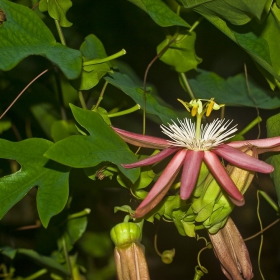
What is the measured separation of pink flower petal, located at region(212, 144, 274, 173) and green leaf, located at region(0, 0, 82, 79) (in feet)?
0.52

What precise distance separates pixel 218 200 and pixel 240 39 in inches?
8.0

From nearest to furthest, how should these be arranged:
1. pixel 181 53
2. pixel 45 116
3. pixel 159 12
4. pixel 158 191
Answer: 1. pixel 158 191
2. pixel 159 12
3. pixel 181 53
4. pixel 45 116

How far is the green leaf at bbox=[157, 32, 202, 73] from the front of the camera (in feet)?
2.68

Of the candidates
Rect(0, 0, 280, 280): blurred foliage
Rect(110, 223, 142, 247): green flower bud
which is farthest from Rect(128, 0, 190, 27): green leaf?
Rect(110, 223, 142, 247): green flower bud

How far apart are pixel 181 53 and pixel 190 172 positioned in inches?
11.4

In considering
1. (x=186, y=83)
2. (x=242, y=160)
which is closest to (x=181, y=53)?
(x=186, y=83)

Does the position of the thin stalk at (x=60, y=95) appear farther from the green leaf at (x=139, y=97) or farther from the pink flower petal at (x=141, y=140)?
the pink flower petal at (x=141, y=140)

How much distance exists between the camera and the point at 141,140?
2.05 ft

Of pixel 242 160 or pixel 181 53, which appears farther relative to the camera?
pixel 181 53

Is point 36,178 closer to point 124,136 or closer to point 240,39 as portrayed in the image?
point 124,136

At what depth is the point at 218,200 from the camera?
61 centimetres

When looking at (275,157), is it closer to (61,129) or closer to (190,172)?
(190,172)

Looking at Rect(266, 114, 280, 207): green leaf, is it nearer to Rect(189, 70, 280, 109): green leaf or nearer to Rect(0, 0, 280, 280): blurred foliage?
Rect(0, 0, 280, 280): blurred foliage

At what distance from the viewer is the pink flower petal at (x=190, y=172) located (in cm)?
55
